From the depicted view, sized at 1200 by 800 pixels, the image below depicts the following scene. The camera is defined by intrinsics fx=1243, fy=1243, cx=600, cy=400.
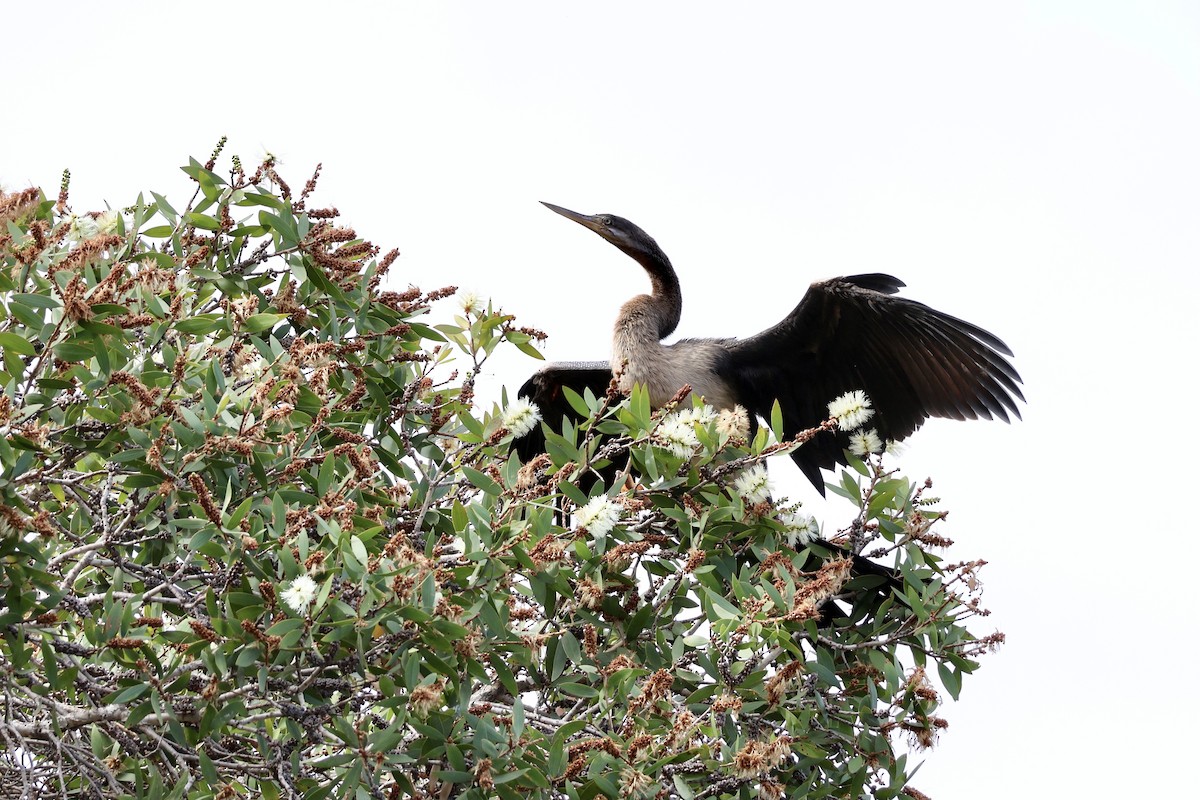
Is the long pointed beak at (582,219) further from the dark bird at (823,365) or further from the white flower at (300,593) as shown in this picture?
the white flower at (300,593)

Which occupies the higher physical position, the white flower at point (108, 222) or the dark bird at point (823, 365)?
the dark bird at point (823, 365)

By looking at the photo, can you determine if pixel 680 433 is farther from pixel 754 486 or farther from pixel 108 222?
pixel 108 222

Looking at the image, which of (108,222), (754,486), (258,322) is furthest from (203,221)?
(754,486)

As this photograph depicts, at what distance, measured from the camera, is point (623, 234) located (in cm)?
553

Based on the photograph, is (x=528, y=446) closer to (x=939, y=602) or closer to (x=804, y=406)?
(x=804, y=406)

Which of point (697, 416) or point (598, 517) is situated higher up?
point (697, 416)

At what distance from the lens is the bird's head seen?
18.0 ft

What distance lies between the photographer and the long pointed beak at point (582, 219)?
5.57 m

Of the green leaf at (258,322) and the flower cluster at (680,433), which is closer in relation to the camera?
the green leaf at (258,322)

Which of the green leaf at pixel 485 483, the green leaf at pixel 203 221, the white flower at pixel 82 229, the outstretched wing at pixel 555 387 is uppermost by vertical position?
the outstretched wing at pixel 555 387

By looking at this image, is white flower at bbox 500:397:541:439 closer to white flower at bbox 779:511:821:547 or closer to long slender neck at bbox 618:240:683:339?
white flower at bbox 779:511:821:547

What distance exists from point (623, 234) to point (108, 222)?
283cm

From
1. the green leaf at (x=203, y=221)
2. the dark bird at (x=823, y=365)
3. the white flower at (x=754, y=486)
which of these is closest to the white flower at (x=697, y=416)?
the white flower at (x=754, y=486)

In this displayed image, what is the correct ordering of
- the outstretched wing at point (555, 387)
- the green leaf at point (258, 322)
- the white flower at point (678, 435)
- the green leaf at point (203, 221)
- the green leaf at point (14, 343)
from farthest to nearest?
the outstretched wing at point (555, 387), the green leaf at point (203, 221), the white flower at point (678, 435), the green leaf at point (258, 322), the green leaf at point (14, 343)
